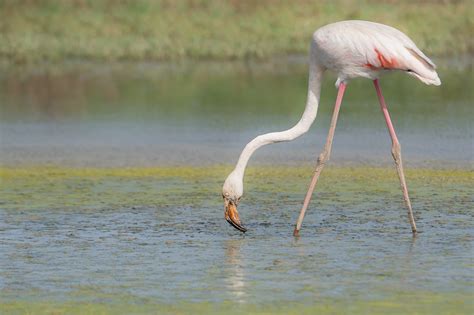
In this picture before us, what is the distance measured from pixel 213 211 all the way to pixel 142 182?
1775 mm

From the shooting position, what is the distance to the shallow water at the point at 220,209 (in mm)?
7297

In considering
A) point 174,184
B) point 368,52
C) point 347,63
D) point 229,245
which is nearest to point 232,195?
point 229,245

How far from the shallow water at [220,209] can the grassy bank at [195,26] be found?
6177 mm

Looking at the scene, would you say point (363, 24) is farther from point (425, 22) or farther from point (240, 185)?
point (425, 22)

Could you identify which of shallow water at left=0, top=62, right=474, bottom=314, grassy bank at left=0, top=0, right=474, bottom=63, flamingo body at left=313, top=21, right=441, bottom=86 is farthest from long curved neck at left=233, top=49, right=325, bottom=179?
grassy bank at left=0, top=0, right=474, bottom=63

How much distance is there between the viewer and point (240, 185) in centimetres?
885

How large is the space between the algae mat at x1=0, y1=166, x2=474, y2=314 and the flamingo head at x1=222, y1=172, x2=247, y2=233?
16 centimetres

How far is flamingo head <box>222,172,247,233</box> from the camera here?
349 inches

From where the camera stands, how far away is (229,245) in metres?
8.74

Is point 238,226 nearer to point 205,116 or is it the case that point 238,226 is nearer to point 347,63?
point 347,63

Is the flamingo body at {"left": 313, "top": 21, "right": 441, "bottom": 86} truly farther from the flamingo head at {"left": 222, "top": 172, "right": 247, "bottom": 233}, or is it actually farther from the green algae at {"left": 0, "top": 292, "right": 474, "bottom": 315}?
the green algae at {"left": 0, "top": 292, "right": 474, "bottom": 315}

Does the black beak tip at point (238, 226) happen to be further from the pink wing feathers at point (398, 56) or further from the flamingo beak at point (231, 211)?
the pink wing feathers at point (398, 56)

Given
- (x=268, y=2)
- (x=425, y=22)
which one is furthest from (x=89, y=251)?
(x=268, y=2)

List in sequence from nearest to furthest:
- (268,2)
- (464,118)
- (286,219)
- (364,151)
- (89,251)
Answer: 1. (89,251)
2. (286,219)
3. (364,151)
4. (464,118)
5. (268,2)
